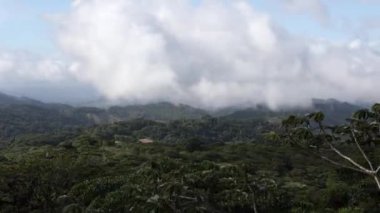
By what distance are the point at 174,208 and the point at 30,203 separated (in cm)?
2244

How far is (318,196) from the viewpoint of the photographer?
192ft

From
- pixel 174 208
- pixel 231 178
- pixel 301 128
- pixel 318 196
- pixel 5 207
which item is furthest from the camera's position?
pixel 318 196

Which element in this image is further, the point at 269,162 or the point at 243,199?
the point at 269,162

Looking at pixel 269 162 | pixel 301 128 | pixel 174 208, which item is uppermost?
pixel 301 128

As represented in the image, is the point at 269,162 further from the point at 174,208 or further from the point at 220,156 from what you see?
the point at 174,208

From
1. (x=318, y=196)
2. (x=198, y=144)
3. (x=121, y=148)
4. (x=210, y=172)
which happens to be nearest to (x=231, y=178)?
(x=210, y=172)

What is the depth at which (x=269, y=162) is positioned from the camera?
149250 mm

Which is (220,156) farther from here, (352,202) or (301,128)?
(301,128)

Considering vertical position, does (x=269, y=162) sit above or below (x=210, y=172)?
below

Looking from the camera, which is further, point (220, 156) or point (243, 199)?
point (220, 156)

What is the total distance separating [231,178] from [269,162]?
114 m

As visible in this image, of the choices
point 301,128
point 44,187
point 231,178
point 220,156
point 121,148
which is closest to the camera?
point 301,128

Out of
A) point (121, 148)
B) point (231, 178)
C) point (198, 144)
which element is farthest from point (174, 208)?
point (198, 144)

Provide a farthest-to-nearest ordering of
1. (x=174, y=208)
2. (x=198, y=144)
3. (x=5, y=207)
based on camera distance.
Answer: (x=198, y=144)
(x=5, y=207)
(x=174, y=208)
